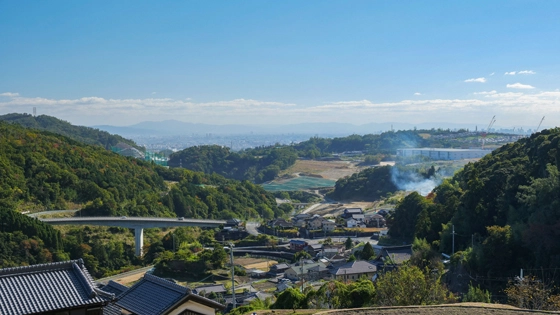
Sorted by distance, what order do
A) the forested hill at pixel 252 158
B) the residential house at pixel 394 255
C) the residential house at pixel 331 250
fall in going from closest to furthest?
1. the residential house at pixel 394 255
2. the residential house at pixel 331 250
3. the forested hill at pixel 252 158

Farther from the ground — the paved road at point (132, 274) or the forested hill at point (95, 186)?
the forested hill at point (95, 186)

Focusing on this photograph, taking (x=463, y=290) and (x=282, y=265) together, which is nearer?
(x=463, y=290)

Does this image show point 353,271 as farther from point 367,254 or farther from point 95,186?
point 95,186

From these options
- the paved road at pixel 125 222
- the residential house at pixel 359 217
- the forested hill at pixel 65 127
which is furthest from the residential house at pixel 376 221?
the forested hill at pixel 65 127

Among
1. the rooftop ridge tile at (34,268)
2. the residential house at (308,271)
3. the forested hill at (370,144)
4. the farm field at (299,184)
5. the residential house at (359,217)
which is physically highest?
the rooftop ridge tile at (34,268)

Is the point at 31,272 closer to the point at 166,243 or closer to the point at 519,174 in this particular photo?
the point at 519,174

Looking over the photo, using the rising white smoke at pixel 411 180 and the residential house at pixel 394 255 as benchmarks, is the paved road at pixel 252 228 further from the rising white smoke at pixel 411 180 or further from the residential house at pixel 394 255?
the rising white smoke at pixel 411 180

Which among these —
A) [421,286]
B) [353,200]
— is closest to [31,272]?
[421,286]
